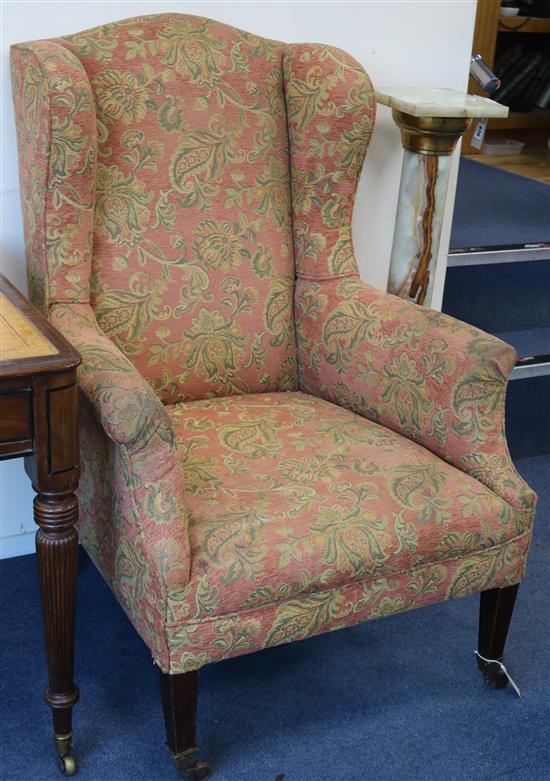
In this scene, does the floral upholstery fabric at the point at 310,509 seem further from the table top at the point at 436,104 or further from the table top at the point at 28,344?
the table top at the point at 436,104

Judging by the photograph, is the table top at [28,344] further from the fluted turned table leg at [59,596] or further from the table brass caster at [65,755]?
the table brass caster at [65,755]

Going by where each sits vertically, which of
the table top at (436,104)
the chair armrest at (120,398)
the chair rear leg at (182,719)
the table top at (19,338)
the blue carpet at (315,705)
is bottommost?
the blue carpet at (315,705)

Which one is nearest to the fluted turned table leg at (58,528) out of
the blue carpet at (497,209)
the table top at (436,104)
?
the table top at (436,104)

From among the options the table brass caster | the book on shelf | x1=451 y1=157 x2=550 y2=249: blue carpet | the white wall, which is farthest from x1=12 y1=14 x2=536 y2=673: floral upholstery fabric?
the book on shelf

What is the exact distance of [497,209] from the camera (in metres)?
3.14

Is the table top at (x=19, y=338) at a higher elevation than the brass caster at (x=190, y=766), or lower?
higher

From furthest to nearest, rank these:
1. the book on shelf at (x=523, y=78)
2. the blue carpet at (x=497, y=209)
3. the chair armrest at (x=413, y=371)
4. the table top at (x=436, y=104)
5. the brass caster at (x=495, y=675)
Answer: the book on shelf at (x=523, y=78)
the blue carpet at (x=497, y=209)
the table top at (x=436, y=104)
the brass caster at (x=495, y=675)
the chair armrest at (x=413, y=371)

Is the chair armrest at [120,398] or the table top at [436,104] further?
the table top at [436,104]

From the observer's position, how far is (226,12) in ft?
6.30

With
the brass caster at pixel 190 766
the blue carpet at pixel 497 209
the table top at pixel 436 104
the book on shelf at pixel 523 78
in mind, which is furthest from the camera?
the book on shelf at pixel 523 78

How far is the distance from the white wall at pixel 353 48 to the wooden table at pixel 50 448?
0.44 m

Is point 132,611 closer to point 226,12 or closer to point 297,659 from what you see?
point 297,659

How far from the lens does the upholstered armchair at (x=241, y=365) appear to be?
1.42m

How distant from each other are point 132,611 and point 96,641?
39 cm
